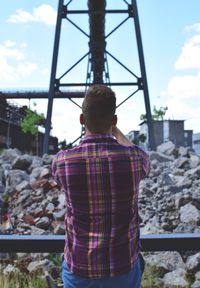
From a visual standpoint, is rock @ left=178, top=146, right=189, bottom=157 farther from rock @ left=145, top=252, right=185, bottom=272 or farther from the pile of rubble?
rock @ left=145, top=252, right=185, bottom=272

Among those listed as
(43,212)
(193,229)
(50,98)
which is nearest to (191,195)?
(193,229)

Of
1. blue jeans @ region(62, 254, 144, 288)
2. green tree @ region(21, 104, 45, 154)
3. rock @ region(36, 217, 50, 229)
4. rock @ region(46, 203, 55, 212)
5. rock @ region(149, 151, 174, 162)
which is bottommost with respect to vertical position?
rock @ region(36, 217, 50, 229)

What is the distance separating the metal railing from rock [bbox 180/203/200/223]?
17.5 ft

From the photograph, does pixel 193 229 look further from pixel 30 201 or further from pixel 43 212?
pixel 30 201

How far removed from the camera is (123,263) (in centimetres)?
176

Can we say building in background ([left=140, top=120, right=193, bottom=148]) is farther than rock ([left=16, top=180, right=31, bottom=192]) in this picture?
Yes

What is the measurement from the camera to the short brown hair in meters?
1.79

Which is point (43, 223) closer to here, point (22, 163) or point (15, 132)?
point (22, 163)

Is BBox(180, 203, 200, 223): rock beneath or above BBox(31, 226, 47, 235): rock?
above

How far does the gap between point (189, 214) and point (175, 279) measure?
291 cm

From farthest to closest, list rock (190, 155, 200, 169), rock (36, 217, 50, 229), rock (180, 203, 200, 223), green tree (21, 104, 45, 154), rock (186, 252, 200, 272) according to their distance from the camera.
Answer: green tree (21, 104, 45, 154), rock (190, 155, 200, 169), rock (36, 217, 50, 229), rock (180, 203, 200, 223), rock (186, 252, 200, 272)

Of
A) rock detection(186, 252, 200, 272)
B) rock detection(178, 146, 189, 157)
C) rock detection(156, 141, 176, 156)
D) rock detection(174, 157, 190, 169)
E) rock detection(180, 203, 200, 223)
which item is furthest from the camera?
rock detection(156, 141, 176, 156)

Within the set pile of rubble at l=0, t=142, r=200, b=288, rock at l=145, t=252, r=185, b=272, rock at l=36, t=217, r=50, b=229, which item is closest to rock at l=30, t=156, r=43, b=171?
pile of rubble at l=0, t=142, r=200, b=288

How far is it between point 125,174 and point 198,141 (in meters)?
53.5
